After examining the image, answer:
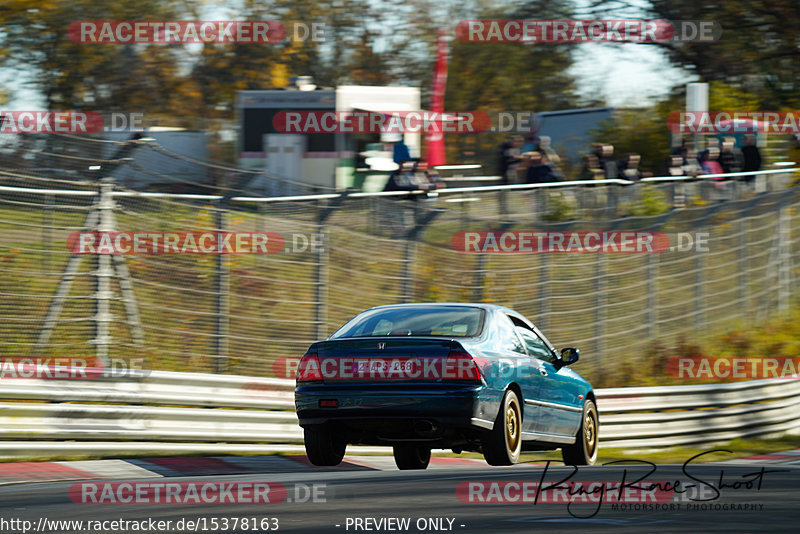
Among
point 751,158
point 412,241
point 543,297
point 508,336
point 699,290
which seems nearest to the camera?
point 508,336

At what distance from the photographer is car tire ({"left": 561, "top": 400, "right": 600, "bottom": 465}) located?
1191 centimetres

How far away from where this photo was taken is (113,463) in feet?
36.3

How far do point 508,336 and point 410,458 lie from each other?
183cm

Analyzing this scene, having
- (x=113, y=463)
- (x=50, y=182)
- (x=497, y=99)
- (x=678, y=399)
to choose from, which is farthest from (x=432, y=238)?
(x=497, y=99)

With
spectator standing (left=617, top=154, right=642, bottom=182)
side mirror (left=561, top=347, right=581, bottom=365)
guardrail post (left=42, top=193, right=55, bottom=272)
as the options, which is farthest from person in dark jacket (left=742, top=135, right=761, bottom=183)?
guardrail post (left=42, top=193, right=55, bottom=272)

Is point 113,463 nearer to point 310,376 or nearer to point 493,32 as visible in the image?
point 310,376

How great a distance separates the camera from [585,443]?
1209 cm

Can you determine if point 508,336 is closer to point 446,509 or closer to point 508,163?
point 446,509

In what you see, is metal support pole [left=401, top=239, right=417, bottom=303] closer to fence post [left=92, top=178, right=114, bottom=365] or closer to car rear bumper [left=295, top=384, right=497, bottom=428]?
fence post [left=92, top=178, right=114, bottom=365]

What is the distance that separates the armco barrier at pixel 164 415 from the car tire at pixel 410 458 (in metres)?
1.47

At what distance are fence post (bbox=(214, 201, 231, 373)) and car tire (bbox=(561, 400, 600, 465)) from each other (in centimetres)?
467

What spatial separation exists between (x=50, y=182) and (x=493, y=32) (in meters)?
27.5

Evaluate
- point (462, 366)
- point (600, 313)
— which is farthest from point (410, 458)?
point (600, 313)

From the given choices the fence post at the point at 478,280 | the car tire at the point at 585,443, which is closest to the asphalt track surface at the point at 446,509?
the car tire at the point at 585,443
